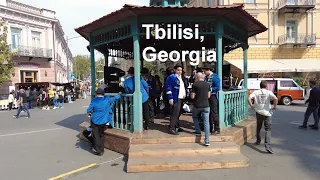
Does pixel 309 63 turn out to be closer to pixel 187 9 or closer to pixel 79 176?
pixel 187 9

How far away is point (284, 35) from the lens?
25.0 m

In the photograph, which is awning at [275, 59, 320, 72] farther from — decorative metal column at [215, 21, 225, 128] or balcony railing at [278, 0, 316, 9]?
decorative metal column at [215, 21, 225, 128]

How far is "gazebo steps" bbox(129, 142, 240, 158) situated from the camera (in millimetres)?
5223

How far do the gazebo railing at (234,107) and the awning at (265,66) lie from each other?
14.8 metres

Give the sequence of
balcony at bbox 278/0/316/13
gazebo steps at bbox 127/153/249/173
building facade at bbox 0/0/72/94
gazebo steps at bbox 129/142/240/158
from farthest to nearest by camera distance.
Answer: building facade at bbox 0/0/72/94
balcony at bbox 278/0/316/13
gazebo steps at bbox 129/142/240/158
gazebo steps at bbox 127/153/249/173

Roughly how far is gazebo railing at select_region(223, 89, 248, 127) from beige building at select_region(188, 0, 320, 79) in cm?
→ 1714

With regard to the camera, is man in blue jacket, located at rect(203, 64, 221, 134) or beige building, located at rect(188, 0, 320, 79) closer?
man in blue jacket, located at rect(203, 64, 221, 134)

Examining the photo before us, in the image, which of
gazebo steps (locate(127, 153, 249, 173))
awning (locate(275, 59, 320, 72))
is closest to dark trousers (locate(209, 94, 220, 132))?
gazebo steps (locate(127, 153, 249, 173))

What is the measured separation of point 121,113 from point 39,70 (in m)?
25.7

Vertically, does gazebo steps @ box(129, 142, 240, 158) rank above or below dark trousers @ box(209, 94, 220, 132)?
below

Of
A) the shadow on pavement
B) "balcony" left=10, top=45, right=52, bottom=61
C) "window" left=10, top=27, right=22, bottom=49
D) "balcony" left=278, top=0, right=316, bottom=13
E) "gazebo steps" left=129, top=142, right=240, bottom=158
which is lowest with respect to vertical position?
the shadow on pavement

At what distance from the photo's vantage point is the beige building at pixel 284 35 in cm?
2456

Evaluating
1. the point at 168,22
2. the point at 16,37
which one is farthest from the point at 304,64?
the point at 16,37

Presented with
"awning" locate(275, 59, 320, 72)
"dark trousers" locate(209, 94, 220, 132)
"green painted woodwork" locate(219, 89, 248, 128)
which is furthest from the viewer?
"awning" locate(275, 59, 320, 72)
